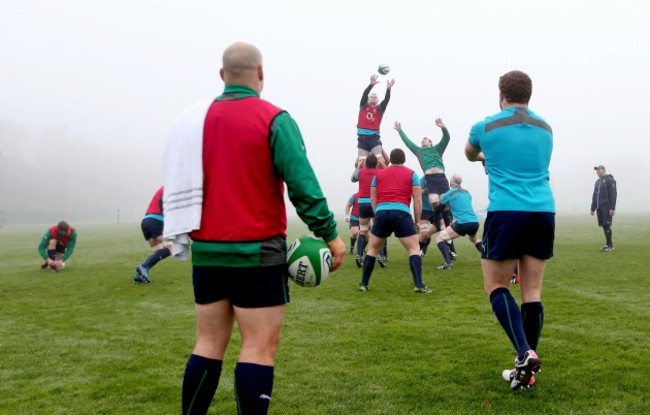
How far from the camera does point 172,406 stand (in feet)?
12.9

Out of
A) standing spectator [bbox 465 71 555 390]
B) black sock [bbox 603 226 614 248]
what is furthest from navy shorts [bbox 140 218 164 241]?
black sock [bbox 603 226 614 248]

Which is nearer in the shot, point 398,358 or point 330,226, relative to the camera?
point 330,226

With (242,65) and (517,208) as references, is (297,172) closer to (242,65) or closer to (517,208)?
(242,65)

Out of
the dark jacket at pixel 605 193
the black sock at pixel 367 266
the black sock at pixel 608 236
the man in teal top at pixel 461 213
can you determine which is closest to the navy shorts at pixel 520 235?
the black sock at pixel 367 266

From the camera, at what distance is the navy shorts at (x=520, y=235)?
399 centimetres

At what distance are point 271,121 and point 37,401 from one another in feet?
9.33

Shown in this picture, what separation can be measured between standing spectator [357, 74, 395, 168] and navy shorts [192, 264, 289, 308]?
32.7 ft

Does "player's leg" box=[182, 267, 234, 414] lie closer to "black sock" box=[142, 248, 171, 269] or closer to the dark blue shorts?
"black sock" box=[142, 248, 171, 269]

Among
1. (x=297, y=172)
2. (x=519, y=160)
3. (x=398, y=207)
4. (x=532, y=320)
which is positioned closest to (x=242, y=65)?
(x=297, y=172)

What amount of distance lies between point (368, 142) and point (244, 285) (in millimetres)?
10580

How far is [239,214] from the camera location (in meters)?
2.88

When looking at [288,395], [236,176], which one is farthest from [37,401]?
[236,176]

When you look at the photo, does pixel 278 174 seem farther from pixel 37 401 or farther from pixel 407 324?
pixel 407 324

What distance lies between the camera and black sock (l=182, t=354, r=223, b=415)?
2979 mm
